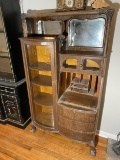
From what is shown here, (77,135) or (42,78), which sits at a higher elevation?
(42,78)

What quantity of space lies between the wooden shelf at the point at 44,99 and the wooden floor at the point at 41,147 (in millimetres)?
567

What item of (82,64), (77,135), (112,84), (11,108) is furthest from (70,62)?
(11,108)

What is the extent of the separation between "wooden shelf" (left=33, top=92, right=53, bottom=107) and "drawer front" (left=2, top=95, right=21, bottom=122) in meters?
0.33

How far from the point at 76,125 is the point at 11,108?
110cm

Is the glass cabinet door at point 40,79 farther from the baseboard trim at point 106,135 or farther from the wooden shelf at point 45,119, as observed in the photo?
the baseboard trim at point 106,135

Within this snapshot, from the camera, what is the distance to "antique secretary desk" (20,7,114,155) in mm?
1504

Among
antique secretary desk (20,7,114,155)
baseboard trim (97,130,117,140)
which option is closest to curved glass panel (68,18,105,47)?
antique secretary desk (20,7,114,155)

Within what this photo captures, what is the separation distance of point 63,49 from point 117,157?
154cm

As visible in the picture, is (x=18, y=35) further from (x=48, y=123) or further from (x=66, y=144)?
(x=66, y=144)

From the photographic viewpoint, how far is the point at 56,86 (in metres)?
1.71

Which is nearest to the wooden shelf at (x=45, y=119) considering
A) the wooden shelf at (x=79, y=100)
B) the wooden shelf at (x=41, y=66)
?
the wooden shelf at (x=79, y=100)

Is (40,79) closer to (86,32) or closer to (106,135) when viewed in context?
(86,32)

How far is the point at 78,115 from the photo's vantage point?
5.49ft

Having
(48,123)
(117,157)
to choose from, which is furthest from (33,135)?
(117,157)
